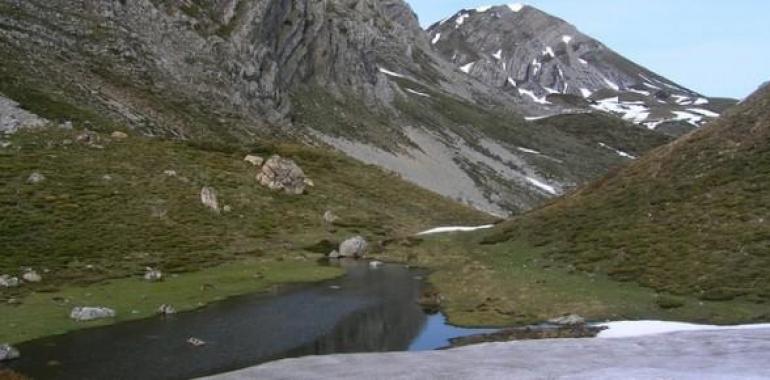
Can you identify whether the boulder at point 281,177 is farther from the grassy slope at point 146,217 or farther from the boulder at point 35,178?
the boulder at point 35,178

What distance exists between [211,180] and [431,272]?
128 feet

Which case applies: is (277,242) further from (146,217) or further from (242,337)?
(242,337)

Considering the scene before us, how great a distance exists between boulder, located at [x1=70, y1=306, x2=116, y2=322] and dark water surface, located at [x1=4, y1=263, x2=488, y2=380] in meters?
1.85

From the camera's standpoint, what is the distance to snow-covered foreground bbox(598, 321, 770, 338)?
1340 inches

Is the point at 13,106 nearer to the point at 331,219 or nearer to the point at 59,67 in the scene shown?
the point at 59,67

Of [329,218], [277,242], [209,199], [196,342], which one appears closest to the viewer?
[196,342]

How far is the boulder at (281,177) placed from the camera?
95500 mm

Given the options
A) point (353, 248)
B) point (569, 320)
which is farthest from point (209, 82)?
point (569, 320)

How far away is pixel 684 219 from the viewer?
55.4 m

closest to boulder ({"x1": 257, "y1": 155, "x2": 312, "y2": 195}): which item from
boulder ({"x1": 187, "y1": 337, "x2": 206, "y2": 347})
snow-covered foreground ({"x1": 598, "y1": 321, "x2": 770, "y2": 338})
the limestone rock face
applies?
the limestone rock face

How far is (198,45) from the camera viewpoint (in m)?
150

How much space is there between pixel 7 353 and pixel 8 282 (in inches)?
627

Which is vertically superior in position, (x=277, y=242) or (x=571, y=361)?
(x=277, y=242)

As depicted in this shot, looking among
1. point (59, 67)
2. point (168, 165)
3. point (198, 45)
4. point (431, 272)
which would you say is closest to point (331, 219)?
point (168, 165)
